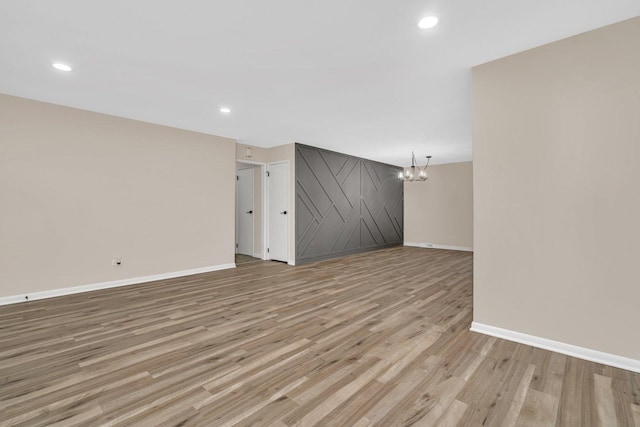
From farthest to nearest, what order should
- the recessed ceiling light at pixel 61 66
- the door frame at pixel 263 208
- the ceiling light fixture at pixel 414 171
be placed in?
the ceiling light fixture at pixel 414 171 < the door frame at pixel 263 208 < the recessed ceiling light at pixel 61 66

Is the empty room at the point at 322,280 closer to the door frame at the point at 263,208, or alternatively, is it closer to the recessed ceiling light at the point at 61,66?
the recessed ceiling light at the point at 61,66

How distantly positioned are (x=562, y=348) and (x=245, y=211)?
20.3 ft

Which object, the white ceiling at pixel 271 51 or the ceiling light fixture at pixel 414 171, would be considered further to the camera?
the ceiling light fixture at pixel 414 171

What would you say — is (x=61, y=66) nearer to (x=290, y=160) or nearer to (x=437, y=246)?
(x=290, y=160)

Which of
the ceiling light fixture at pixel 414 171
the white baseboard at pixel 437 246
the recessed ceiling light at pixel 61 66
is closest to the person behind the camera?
the recessed ceiling light at pixel 61 66

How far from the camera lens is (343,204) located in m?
7.01

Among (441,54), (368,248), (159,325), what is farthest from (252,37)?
(368,248)

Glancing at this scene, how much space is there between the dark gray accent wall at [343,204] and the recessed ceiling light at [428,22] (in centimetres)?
394

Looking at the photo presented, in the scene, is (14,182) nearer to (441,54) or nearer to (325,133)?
(325,133)

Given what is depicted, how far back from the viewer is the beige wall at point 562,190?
2.02 metres

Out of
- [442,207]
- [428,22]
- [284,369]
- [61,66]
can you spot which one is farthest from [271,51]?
[442,207]

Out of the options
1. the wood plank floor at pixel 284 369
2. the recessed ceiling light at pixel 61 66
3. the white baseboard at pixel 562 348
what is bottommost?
the wood plank floor at pixel 284 369

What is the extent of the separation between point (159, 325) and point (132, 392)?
1.09 metres

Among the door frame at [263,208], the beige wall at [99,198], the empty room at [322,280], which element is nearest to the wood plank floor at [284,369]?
the empty room at [322,280]
